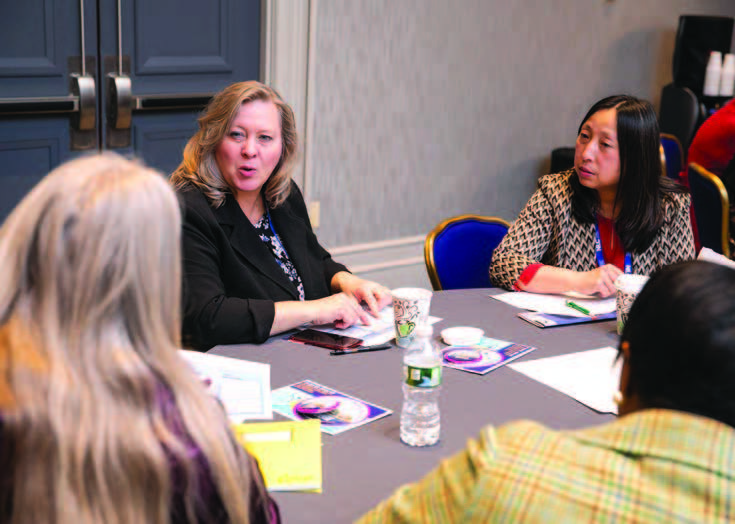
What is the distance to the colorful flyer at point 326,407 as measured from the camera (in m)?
1.58

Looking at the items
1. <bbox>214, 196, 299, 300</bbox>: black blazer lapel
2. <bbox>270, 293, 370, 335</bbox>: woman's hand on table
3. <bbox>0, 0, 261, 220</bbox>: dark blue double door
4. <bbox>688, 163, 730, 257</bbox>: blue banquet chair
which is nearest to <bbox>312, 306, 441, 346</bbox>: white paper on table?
<bbox>270, 293, 370, 335</bbox>: woman's hand on table

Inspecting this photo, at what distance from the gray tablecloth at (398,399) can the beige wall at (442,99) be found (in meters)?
2.00

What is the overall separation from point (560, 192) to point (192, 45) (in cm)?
172

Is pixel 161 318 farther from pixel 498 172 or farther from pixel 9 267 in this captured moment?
pixel 498 172

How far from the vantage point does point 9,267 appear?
941 mm

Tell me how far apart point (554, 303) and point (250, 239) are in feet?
2.77

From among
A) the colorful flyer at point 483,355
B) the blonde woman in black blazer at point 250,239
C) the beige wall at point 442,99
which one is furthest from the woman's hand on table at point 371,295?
the beige wall at point 442,99

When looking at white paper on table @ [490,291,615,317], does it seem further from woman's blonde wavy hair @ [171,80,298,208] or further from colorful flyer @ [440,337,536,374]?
woman's blonde wavy hair @ [171,80,298,208]

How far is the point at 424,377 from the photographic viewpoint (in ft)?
4.93

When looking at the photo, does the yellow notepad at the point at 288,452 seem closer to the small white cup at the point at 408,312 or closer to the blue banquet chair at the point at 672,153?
the small white cup at the point at 408,312

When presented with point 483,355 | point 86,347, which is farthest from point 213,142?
point 86,347

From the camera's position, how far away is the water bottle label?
4.91ft

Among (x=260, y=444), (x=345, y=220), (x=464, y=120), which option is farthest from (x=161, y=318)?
(x=464, y=120)

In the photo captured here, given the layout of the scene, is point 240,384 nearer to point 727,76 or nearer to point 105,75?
point 105,75
